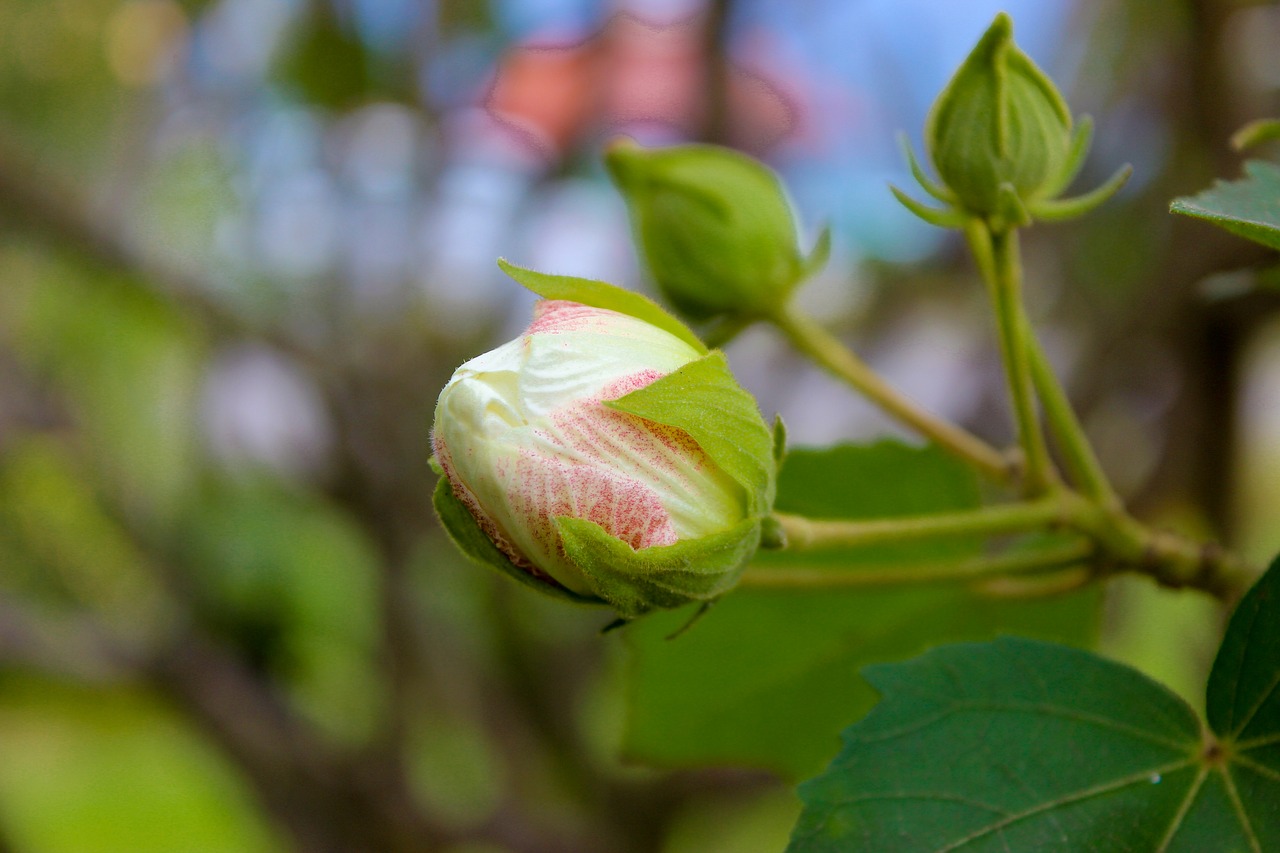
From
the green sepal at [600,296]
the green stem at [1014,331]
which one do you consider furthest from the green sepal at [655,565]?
the green stem at [1014,331]

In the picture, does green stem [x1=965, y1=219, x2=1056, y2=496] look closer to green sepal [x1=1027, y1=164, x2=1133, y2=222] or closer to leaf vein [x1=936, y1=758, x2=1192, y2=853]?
green sepal [x1=1027, y1=164, x2=1133, y2=222]

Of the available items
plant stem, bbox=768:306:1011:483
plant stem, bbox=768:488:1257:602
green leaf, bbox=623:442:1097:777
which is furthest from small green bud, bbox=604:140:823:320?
plant stem, bbox=768:488:1257:602

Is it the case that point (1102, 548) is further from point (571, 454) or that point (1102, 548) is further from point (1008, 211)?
point (571, 454)

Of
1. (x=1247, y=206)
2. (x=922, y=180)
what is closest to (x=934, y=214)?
(x=922, y=180)

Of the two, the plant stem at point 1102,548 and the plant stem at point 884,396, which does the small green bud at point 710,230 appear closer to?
the plant stem at point 884,396

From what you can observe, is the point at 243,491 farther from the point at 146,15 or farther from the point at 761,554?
the point at 761,554

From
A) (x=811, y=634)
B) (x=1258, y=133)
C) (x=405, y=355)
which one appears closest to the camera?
(x=1258, y=133)

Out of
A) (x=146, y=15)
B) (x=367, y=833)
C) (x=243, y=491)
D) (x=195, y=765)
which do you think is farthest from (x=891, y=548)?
(x=195, y=765)
